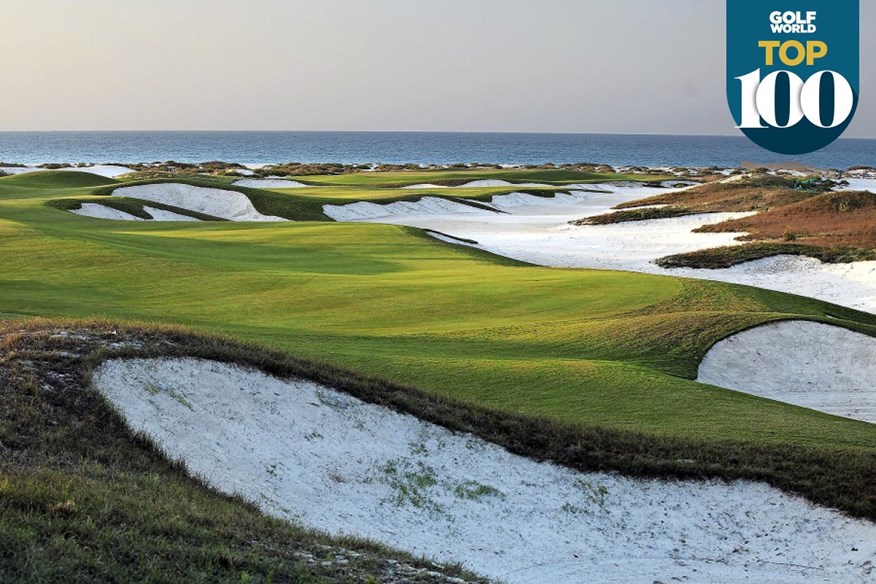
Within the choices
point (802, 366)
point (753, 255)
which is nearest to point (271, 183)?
point (753, 255)

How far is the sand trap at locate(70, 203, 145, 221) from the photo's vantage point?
135 ft

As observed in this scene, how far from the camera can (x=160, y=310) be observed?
19484mm

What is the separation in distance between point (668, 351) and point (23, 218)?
93.8ft

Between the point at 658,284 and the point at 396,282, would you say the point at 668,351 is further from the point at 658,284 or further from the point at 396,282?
the point at 396,282

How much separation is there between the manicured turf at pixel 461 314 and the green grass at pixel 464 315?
2.3 inches

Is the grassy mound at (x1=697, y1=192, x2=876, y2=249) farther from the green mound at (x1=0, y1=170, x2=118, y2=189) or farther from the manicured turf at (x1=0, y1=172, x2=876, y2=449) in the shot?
the green mound at (x1=0, y1=170, x2=118, y2=189)

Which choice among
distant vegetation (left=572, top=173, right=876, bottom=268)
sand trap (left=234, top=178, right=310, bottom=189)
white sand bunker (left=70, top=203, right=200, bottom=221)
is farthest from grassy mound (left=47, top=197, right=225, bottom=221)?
distant vegetation (left=572, top=173, right=876, bottom=268)

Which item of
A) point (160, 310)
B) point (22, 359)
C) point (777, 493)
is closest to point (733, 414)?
point (777, 493)

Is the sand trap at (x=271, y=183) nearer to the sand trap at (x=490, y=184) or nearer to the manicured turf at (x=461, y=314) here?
the sand trap at (x=490, y=184)

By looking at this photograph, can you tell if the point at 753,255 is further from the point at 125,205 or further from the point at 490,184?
the point at 490,184

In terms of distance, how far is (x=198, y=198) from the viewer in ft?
177

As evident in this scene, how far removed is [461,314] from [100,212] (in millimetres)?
27463

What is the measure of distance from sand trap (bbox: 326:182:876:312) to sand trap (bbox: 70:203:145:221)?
14.5 m

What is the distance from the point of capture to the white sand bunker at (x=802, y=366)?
17.3 meters
